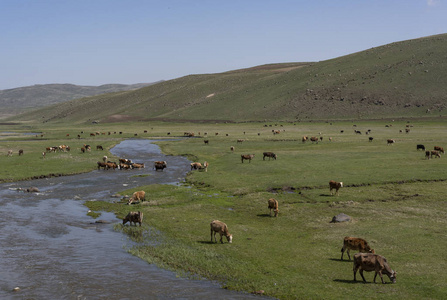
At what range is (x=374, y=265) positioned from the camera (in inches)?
690

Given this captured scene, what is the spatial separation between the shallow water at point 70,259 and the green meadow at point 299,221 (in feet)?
3.46

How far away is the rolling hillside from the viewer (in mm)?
136125

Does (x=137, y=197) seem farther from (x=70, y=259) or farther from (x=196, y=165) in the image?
(x=196, y=165)

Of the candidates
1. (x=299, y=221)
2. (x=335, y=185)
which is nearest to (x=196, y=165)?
(x=335, y=185)

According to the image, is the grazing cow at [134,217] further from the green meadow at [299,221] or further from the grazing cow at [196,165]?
the grazing cow at [196,165]

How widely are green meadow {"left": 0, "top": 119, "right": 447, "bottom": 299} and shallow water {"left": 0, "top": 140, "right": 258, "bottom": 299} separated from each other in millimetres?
1053

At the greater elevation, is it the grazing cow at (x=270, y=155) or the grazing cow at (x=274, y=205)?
the grazing cow at (x=270, y=155)

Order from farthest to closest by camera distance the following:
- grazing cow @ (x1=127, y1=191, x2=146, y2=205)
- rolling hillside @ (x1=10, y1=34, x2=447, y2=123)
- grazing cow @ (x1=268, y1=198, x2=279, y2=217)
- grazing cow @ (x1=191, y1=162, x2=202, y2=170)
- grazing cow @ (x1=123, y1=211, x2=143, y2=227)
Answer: rolling hillside @ (x1=10, y1=34, x2=447, y2=123) < grazing cow @ (x1=191, y1=162, x2=202, y2=170) < grazing cow @ (x1=127, y1=191, x2=146, y2=205) < grazing cow @ (x1=268, y1=198, x2=279, y2=217) < grazing cow @ (x1=123, y1=211, x2=143, y2=227)

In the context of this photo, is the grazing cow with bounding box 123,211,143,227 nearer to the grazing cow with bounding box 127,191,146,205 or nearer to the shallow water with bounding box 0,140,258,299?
the shallow water with bounding box 0,140,258,299

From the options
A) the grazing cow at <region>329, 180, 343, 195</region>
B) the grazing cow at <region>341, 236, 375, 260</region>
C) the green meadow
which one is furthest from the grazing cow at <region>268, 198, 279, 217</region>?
the grazing cow at <region>341, 236, 375, 260</region>

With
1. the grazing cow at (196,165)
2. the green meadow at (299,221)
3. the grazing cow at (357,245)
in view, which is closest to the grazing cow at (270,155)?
the green meadow at (299,221)

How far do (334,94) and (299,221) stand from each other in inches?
5145

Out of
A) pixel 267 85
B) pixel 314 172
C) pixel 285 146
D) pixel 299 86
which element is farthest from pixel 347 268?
pixel 267 85

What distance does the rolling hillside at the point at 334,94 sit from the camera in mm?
136125
